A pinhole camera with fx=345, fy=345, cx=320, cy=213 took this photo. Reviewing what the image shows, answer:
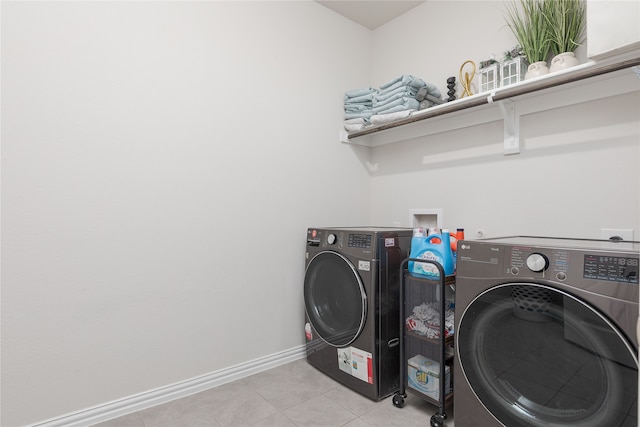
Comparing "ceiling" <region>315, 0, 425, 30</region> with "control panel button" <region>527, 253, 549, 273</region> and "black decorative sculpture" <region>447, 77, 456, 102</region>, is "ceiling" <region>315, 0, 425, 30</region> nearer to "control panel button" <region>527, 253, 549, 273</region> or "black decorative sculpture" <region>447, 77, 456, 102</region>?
"black decorative sculpture" <region>447, 77, 456, 102</region>

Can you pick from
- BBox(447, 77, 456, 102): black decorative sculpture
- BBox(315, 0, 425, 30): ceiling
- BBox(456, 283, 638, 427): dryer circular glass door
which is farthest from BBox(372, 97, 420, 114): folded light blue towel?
BBox(456, 283, 638, 427): dryer circular glass door

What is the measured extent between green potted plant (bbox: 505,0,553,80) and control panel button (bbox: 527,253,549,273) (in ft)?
3.40

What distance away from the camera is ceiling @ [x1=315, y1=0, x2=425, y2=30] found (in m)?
2.49

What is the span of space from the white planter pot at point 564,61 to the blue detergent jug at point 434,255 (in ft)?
3.06

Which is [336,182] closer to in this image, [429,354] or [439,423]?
[429,354]

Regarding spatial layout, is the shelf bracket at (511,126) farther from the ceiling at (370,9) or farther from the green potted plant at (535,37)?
the ceiling at (370,9)

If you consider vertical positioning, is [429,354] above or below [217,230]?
below

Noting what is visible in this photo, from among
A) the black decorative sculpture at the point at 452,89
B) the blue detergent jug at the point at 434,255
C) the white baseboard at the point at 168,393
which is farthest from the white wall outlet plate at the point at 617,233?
the white baseboard at the point at 168,393

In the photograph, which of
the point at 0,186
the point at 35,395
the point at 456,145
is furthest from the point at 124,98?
the point at 456,145

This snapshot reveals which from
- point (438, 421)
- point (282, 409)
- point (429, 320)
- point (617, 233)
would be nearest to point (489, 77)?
point (617, 233)

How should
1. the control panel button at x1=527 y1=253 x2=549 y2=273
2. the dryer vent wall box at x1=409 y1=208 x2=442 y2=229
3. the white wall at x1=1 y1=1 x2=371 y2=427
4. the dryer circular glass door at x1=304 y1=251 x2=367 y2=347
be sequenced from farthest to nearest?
the dryer vent wall box at x1=409 y1=208 x2=442 y2=229, the dryer circular glass door at x1=304 y1=251 x2=367 y2=347, the white wall at x1=1 y1=1 x2=371 y2=427, the control panel button at x1=527 y1=253 x2=549 y2=273

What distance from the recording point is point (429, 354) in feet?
5.52

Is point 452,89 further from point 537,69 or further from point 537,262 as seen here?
point 537,262

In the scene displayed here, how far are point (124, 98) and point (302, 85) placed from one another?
113cm
